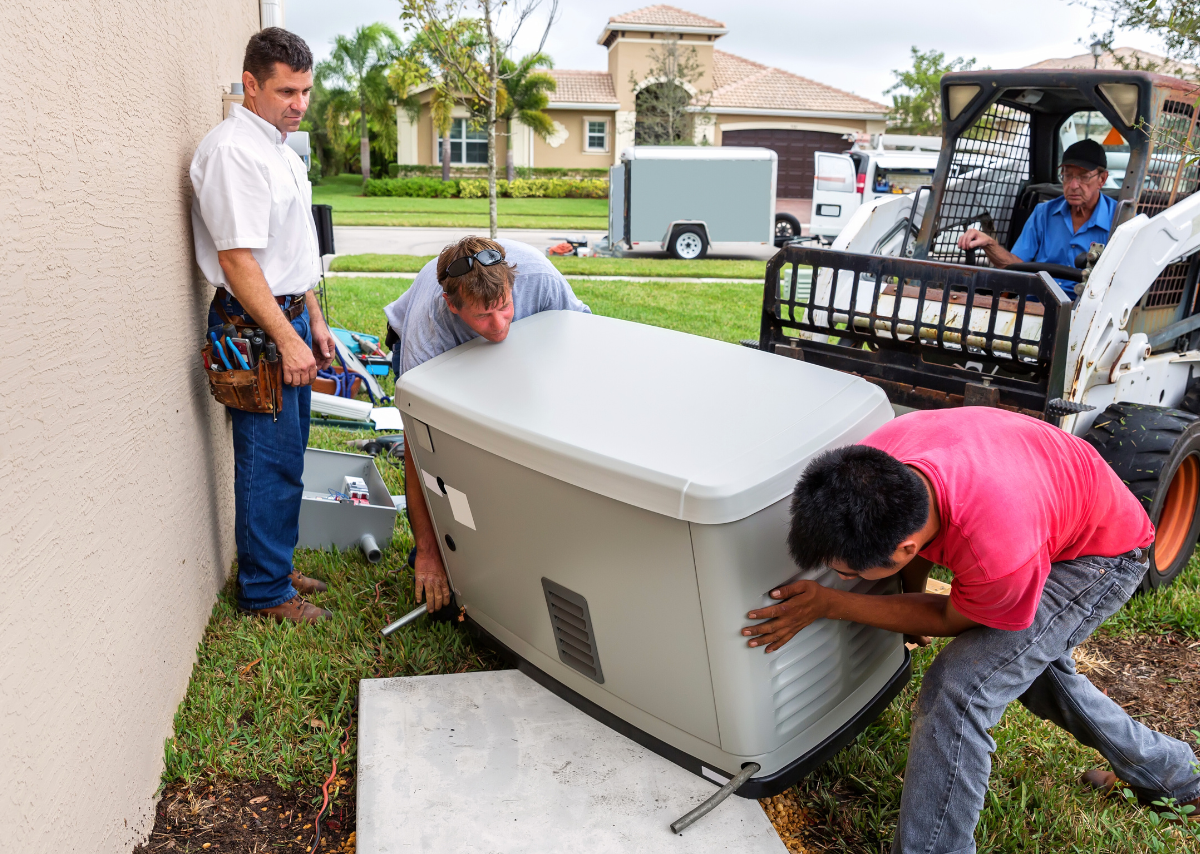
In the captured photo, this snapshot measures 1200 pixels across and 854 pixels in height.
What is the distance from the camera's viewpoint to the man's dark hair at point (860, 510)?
1.79 meters

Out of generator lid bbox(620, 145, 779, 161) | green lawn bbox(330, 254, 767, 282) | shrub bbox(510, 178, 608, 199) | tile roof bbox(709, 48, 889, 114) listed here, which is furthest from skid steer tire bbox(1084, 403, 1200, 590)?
tile roof bbox(709, 48, 889, 114)

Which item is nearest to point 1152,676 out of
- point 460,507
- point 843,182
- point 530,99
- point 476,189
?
point 460,507

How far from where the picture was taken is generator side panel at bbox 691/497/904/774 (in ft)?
6.49

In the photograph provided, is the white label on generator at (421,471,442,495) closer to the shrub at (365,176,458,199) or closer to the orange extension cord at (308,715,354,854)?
the orange extension cord at (308,715,354,854)

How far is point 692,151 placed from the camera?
55.5ft

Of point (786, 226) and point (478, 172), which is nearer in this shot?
point (786, 226)

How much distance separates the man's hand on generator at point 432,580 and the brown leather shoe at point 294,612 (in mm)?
452

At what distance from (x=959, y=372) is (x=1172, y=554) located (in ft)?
4.14

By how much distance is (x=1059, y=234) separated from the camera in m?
4.63

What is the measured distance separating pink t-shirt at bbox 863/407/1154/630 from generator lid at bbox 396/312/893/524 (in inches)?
9.4

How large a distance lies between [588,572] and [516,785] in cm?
62

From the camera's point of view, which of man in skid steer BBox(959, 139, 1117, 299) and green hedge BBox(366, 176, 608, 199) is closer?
man in skid steer BBox(959, 139, 1117, 299)

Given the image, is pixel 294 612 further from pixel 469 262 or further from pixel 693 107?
pixel 693 107

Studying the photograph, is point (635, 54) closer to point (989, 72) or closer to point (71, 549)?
point (989, 72)
